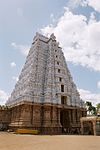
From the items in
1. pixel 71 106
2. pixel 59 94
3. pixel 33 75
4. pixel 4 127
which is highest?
pixel 33 75

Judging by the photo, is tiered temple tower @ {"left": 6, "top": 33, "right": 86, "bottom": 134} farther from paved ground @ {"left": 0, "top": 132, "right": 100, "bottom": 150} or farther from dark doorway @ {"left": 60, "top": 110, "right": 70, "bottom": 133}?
paved ground @ {"left": 0, "top": 132, "right": 100, "bottom": 150}

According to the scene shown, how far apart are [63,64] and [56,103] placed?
36.6ft

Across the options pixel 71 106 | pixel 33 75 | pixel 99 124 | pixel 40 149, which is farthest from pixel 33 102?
pixel 40 149

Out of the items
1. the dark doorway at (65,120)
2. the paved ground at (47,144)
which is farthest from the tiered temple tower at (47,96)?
the paved ground at (47,144)

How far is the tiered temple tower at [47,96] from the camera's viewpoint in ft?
109

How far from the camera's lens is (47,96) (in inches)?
1374


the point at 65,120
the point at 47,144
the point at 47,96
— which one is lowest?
the point at 47,144

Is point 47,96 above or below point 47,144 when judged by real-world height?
above

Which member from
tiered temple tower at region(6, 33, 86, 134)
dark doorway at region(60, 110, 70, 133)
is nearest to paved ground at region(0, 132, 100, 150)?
tiered temple tower at region(6, 33, 86, 134)

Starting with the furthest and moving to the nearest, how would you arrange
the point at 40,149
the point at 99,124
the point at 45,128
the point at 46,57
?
the point at 46,57, the point at 45,128, the point at 99,124, the point at 40,149

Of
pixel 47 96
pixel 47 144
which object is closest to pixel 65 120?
pixel 47 96

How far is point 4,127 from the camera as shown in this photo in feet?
129

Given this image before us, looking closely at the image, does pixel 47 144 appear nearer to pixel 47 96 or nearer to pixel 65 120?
pixel 47 96

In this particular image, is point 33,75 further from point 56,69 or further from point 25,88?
point 56,69
